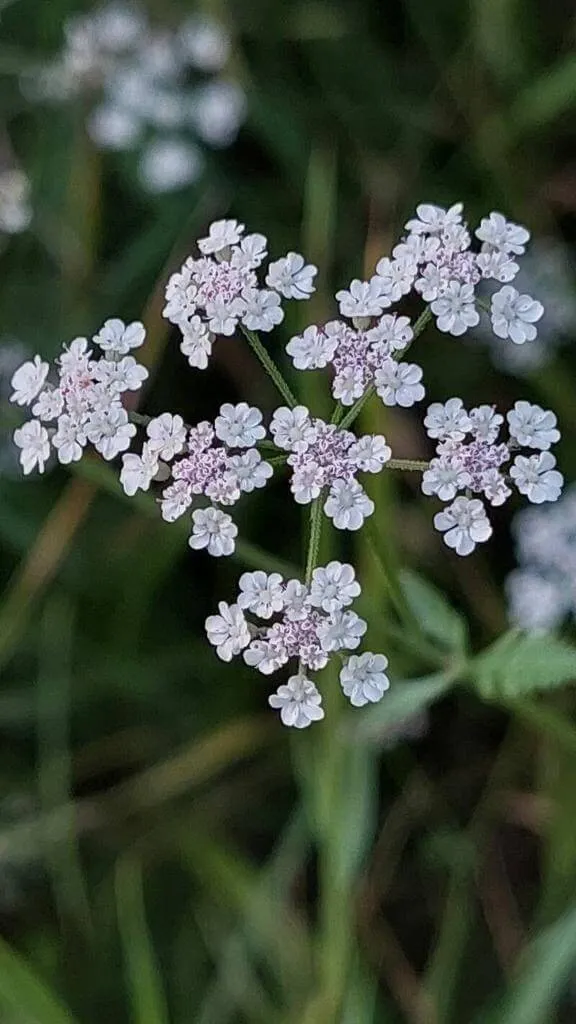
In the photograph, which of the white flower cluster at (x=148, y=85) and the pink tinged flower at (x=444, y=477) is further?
the white flower cluster at (x=148, y=85)

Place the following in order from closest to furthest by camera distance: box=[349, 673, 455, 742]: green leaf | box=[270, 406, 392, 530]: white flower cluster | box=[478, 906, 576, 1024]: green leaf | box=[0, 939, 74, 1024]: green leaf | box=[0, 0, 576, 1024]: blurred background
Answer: box=[270, 406, 392, 530]: white flower cluster → box=[349, 673, 455, 742]: green leaf → box=[478, 906, 576, 1024]: green leaf → box=[0, 939, 74, 1024]: green leaf → box=[0, 0, 576, 1024]: blurred background

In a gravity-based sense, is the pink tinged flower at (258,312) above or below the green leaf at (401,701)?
above

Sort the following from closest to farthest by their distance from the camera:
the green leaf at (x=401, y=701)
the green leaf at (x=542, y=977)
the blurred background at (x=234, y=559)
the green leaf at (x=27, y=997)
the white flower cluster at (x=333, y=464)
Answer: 1. the white flower cluster at (x=333, y=464)
2. the green leaf at (x=401, y=701)
3. the green leaf at (x=542, y=977)
4. the green leaf at (x=27, y=997)
5. the blurred background at (x=234, y=559)

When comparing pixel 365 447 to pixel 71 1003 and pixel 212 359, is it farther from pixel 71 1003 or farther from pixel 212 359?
pixel 71 1003

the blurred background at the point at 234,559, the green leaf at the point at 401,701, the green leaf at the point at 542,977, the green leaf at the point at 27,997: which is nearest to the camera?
the green leaf at the point at 401,701

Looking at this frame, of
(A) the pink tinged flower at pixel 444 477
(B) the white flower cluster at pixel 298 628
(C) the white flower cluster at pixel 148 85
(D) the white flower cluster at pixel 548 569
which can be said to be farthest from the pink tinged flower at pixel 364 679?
(C) the white flower cluster at pixel 148 85

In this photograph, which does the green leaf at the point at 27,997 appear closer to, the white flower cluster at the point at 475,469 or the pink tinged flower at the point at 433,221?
the white flower cluster at the point at 475,469

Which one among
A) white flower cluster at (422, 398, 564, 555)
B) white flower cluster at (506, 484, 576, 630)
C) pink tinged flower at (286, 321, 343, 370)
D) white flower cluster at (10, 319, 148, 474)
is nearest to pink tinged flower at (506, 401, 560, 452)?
white flower cluster at (422, 398, 564, 555)

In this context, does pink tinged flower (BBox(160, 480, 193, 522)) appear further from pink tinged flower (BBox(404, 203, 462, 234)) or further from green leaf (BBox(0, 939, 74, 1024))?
green leaf (BBox(0, 939, 74, 1024))
